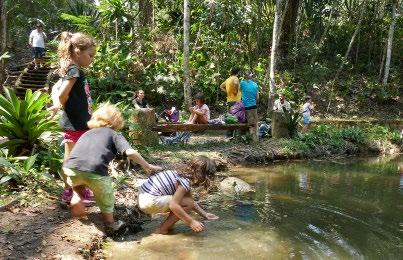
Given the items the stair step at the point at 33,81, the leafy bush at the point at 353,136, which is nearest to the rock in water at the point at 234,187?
the leafy bush at the point at 353,136

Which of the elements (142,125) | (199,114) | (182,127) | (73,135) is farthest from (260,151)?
(73,135)

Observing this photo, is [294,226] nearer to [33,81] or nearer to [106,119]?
[106,119]

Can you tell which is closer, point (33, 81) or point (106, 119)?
point (106, 119)

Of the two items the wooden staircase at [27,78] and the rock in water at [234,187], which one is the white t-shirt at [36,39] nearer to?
the wooden staircase at [27,78]

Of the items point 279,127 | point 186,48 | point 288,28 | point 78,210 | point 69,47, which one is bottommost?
point 279,127

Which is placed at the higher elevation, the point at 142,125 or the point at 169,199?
the point at 142,125

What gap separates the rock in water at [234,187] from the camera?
669cm

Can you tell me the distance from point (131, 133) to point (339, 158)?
18.4 ft

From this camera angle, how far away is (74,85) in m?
4.45

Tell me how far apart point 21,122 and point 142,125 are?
277 centimetres

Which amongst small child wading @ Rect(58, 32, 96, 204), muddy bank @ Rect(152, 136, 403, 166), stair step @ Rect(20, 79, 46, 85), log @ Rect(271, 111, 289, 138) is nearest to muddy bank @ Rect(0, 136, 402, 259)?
small child wading @ Rect(58, 32, 96, 204)

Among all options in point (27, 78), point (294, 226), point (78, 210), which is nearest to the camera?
point (78, 210)

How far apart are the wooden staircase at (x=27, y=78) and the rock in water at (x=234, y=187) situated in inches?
366

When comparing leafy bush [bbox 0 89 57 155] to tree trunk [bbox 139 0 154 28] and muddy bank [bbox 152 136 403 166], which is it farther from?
tree trunk [bbox 139 0 154 28]
